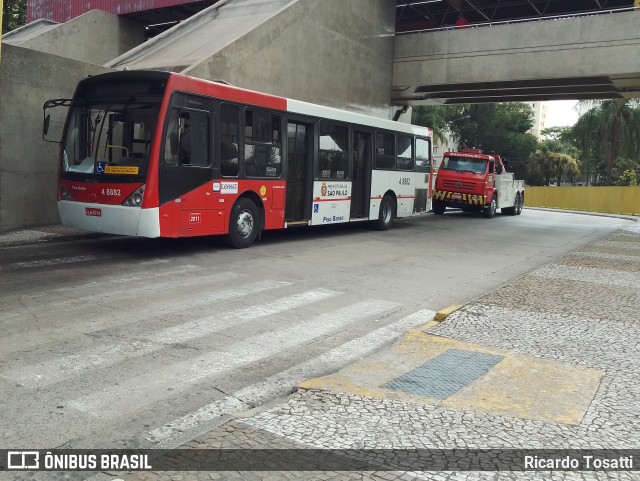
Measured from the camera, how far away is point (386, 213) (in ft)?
59.9

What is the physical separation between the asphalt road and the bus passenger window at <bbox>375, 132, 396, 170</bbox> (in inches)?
152

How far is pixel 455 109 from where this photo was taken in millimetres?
71438

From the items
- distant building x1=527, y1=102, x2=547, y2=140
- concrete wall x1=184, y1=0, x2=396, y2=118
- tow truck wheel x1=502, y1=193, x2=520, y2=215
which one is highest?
distant building x1=527, y1=102, x2=547, y2=140

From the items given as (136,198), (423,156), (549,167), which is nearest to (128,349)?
(136,198)

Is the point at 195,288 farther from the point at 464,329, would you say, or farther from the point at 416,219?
the point at 416,219

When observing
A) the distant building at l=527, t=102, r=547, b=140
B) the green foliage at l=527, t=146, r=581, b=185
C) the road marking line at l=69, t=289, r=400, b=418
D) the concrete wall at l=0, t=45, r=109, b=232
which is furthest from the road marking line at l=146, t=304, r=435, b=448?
the distant building at l=527, t=102, r=547, b=140

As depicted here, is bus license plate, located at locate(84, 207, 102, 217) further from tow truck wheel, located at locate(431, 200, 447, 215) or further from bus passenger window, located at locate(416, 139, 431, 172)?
tow truck wheel, located at locate(431, 200, 447, 215)

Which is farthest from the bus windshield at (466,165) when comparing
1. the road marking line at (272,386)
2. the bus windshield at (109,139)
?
the road marking line at (272,386)

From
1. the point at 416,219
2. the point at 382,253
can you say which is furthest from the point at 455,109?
the point at 382,253

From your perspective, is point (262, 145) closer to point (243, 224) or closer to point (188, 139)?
point (243, 224)

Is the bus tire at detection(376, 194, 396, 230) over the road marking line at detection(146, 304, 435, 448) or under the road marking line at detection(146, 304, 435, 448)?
over

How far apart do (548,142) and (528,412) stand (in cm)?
8610

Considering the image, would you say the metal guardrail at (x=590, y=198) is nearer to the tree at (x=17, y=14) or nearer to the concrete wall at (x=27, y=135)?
the concrete wall at (x=27, y=135)

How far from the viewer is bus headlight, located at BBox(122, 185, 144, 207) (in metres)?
10.5
